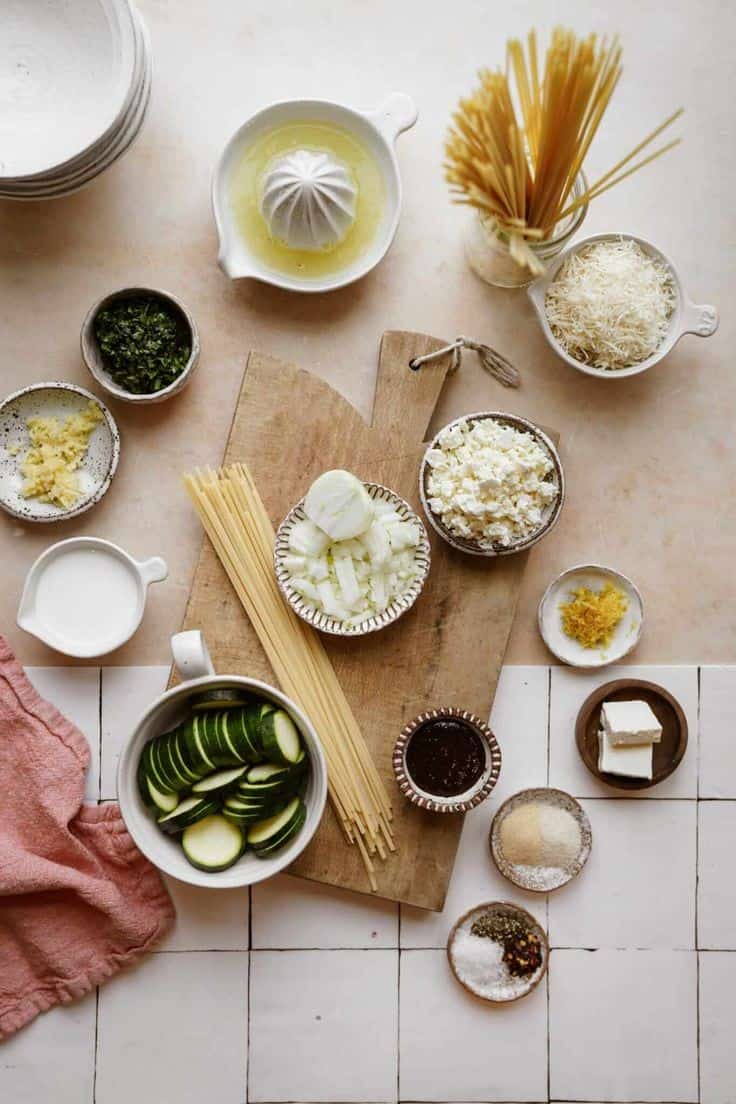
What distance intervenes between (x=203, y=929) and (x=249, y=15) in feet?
6.52

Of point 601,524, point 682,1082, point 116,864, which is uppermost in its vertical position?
point 601,524

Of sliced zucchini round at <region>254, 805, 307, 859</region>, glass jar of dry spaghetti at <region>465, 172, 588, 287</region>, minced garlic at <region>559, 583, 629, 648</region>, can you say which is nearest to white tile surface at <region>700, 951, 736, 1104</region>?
minced garlic at <region>559, 583, 629, 648</region>

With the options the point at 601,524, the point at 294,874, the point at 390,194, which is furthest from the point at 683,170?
the point at 294,874

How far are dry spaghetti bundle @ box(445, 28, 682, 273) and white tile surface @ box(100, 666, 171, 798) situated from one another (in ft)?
3.81

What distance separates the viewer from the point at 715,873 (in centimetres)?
219

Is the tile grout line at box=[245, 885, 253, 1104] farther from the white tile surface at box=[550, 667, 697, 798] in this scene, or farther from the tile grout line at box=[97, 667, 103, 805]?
the white tile surface at box=[550, 667, 697, 798]

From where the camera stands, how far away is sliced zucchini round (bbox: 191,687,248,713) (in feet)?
6.29

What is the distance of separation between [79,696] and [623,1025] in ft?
4.63

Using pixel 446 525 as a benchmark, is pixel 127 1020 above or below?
below

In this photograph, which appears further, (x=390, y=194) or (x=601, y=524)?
(x=601, y=524)

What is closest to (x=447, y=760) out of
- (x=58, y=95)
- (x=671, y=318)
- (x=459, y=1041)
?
(x=459, y=1041)

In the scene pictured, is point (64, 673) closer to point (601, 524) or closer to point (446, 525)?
point (446, 525)

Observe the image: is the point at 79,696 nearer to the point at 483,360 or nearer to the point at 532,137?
the point at 483,360

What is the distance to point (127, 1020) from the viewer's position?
84.6 inches
